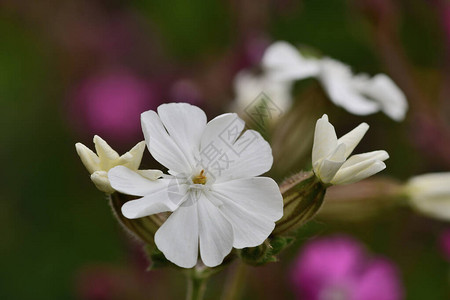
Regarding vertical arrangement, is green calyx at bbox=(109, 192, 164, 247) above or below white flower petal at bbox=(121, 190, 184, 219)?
below

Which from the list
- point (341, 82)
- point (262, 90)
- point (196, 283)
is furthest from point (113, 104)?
point (196, 283)

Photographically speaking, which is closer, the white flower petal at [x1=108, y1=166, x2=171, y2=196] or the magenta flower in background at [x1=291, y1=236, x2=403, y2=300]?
the white flower petal at [x1=108, y1=166, x2=171, y2=196]

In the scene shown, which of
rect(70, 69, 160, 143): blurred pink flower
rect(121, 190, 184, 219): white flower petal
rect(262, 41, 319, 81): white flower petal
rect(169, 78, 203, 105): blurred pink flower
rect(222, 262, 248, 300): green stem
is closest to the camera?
rect(121, 190, 184, 219): white flower petal

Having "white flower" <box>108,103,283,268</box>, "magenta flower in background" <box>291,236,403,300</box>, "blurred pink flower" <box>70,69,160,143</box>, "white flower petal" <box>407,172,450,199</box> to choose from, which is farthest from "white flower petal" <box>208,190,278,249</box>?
"blurred pink flower" <box>70,69,160,143</box>

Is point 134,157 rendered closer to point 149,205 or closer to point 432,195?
point 149,205

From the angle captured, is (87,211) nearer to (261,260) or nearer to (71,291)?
(71,291)

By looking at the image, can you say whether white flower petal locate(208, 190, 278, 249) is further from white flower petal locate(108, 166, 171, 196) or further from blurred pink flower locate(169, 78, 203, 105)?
blurred pink flower locate(169, 78, 203, 105)
